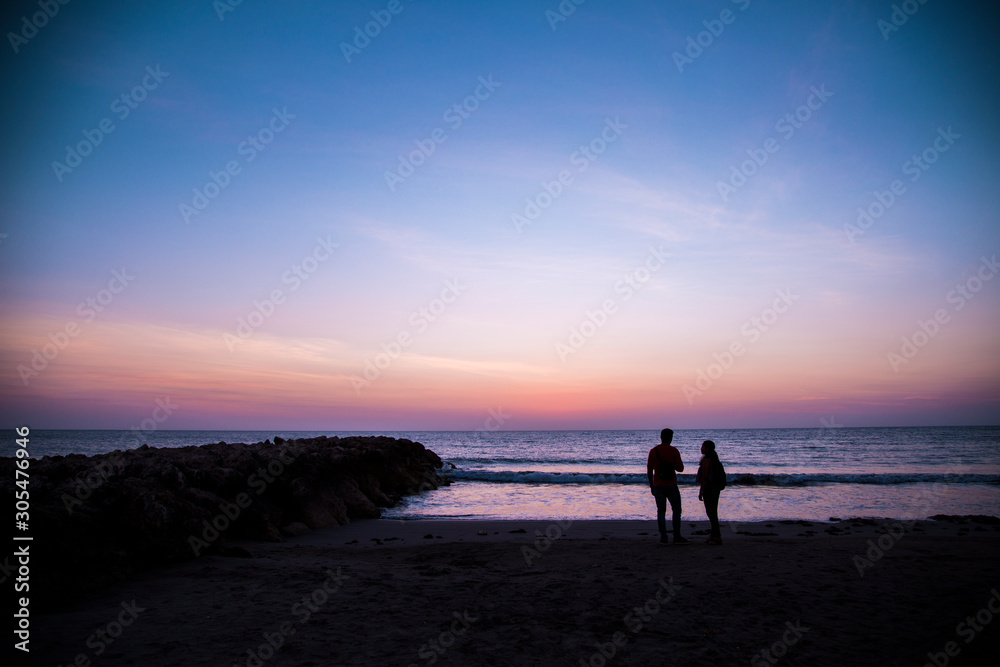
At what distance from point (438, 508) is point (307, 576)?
11033mm

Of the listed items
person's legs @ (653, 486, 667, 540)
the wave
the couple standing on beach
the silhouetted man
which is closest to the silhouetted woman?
the couple standing on beach

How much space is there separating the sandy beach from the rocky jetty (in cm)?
43

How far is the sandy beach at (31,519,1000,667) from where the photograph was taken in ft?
16.0

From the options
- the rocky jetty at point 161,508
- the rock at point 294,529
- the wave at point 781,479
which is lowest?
the wave at point 781,479

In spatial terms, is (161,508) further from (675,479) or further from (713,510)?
(713,510)

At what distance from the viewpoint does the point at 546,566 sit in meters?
8.19

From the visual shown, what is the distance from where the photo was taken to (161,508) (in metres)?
8.02

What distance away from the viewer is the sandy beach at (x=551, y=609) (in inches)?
192

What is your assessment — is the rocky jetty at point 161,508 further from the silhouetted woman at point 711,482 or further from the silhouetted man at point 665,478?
the silhouetted woman at point 711,482

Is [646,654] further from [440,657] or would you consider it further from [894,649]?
[894,649]

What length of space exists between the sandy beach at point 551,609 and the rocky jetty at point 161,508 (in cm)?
43

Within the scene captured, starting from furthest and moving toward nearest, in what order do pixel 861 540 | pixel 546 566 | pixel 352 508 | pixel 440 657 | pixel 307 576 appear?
pixel 352 508, pixel 861 540, pixel 546 566, pixel 307 576, pixel 440 657

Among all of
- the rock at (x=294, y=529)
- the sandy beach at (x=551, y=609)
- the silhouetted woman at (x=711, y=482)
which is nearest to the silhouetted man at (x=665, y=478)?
the silhouetted woman at (x=711, y=482)

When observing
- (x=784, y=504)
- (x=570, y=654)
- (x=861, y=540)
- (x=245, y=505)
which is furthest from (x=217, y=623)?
(x=784, y=504)
